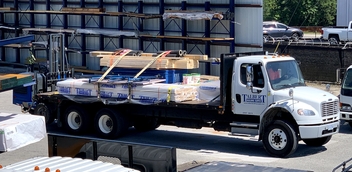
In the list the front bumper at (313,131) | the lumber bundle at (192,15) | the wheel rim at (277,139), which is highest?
the lumber bundle at (192,15)

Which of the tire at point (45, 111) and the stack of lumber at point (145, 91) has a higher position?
the stack of lumber at point (145, 91)

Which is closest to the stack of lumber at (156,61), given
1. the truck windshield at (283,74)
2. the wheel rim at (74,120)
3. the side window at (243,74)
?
the wheel rim at (74,120)

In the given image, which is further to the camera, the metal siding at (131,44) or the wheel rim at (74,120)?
the metal siding at (131,44)

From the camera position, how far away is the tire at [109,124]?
1688cm

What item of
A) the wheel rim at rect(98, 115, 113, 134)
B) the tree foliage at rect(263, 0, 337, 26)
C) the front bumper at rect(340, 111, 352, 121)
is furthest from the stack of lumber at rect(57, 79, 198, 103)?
the tree foliage at rect(263, 0, 337, 26)

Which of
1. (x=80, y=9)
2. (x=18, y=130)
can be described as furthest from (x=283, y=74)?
(x=80, y=9)

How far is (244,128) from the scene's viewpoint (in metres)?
15.3

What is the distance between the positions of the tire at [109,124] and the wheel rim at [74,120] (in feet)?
2.44

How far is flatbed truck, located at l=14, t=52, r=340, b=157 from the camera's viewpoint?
578 inches

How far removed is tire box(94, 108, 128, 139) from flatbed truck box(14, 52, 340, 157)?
3cm

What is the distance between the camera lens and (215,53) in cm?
2692

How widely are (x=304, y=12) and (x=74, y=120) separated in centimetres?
4935

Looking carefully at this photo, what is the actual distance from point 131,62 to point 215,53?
974 cm

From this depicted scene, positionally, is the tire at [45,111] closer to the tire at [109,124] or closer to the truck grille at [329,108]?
the tire at [109,124]
